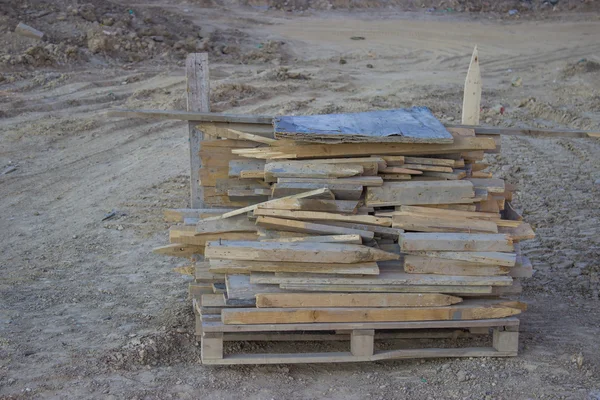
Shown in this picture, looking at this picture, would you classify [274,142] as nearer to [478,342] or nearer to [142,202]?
[478,342]

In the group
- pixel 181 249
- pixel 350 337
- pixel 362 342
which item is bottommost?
pixel 350 337

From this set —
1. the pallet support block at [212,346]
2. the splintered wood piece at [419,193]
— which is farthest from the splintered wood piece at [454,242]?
the pallet support block at [212,346]

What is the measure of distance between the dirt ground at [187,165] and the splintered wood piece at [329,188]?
146 cm

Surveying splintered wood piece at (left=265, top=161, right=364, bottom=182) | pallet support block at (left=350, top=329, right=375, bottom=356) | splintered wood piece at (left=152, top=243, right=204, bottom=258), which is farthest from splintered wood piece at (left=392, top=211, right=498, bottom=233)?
splintered wood piece at (left=152, top=243, right=204, bottom=258)

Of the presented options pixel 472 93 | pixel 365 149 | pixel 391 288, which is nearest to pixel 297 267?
pixel 391 288

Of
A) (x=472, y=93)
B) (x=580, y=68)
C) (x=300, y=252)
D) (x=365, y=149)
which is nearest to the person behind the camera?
(x=300, y=252)

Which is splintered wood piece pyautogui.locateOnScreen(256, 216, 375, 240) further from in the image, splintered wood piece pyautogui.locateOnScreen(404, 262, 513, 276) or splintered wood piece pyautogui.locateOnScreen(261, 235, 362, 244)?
splintered wood piece pyautogui.locateOnScreen(404, 262, 513, 276)

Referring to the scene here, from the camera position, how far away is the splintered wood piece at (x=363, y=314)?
231 inches

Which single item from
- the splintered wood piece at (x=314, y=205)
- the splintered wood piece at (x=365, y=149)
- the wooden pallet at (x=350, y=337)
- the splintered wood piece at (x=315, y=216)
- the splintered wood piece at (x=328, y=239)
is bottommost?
the wooden pallet at (x=350, y=337)

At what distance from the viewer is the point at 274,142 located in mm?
6320

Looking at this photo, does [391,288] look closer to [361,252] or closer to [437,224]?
[361,252]

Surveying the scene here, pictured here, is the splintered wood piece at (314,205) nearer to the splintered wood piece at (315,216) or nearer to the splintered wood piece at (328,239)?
the splintered wood piece at (315,216)

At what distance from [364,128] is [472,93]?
1.22 m

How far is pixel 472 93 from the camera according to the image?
6.82 m
